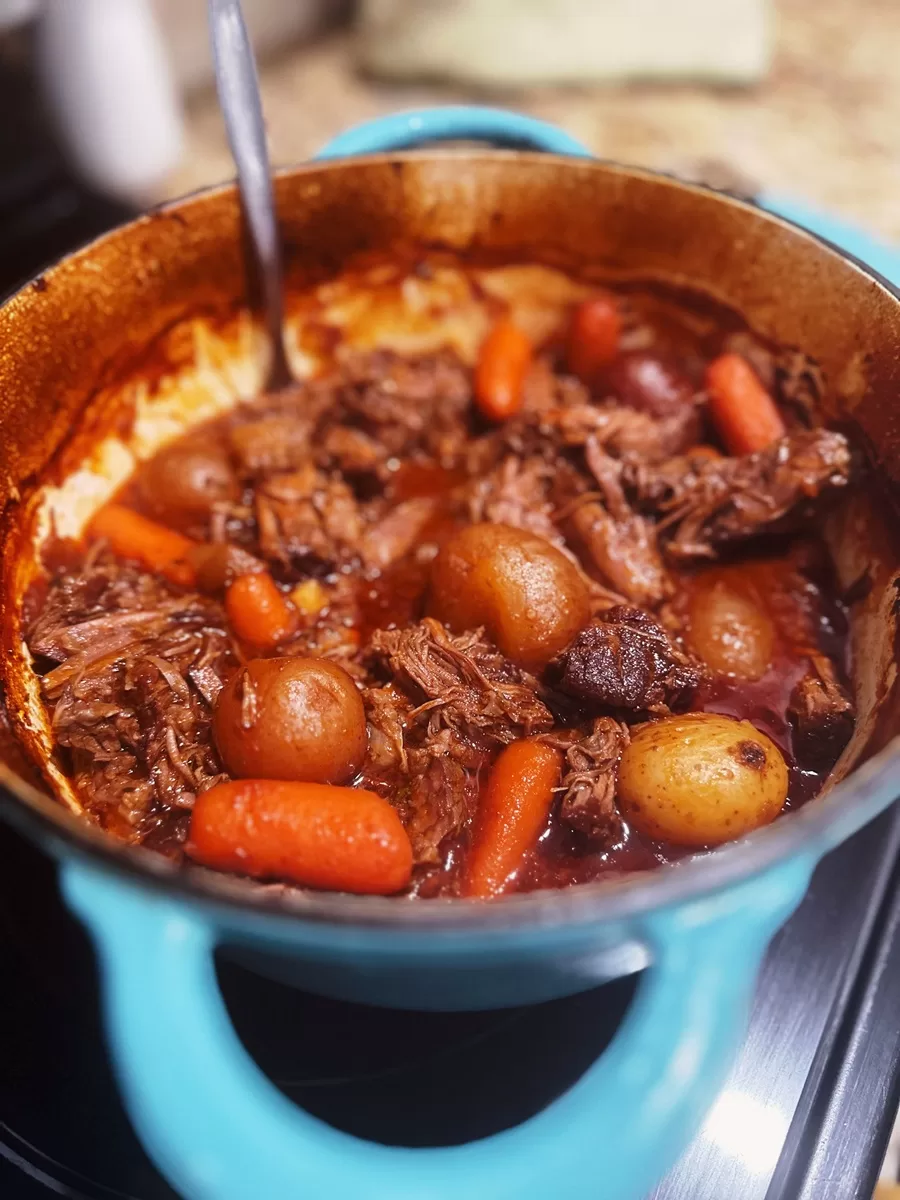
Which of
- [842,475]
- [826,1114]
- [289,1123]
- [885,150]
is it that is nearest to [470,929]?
[289,1123]

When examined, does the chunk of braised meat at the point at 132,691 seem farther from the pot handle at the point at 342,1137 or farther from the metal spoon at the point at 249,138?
the metal spoon at the point at 249,138

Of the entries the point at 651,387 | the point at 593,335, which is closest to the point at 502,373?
the point at 593,335

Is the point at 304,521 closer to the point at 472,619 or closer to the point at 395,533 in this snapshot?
the point at 395,533

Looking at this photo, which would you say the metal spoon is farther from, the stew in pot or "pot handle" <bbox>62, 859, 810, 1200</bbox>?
"pot handle" <bbox>62, 859, 810, 1200</bbox>

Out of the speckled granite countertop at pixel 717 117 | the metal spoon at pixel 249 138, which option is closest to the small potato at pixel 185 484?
the metal spoon at pixel 249 138

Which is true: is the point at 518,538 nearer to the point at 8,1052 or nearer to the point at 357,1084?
the point at 357,1084
